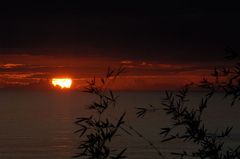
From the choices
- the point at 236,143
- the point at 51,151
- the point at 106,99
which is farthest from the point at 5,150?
the point at 106,99

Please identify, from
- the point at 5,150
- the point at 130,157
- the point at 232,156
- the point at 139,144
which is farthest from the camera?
the point at 139,144

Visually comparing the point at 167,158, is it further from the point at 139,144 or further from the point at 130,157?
the point at 139,144

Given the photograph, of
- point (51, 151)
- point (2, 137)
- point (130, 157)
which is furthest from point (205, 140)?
point (2, 137)

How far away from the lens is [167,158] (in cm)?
7669

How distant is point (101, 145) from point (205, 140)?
2046mm

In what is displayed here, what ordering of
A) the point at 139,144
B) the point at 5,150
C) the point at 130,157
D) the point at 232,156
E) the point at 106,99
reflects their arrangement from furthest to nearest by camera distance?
the point at 139,144, the point at 5,150, the point at 130,157, the point at 106,99, the point at 232,156

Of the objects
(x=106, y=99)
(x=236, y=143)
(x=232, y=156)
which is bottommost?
(x=232, y=156)

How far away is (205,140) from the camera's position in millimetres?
10750

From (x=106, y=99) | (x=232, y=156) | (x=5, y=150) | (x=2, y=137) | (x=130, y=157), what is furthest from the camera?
(x=2, y=137)

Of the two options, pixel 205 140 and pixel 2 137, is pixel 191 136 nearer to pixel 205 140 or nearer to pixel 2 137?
pixel 205 140

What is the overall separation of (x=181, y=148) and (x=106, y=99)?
7498 centimetres

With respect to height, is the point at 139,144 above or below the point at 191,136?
above

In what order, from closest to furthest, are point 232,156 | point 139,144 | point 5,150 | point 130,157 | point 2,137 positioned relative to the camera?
point 232,156 < point 130,157 < point 5,150 < point 139,144 < point 2,137

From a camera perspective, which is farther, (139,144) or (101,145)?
(139,144)
